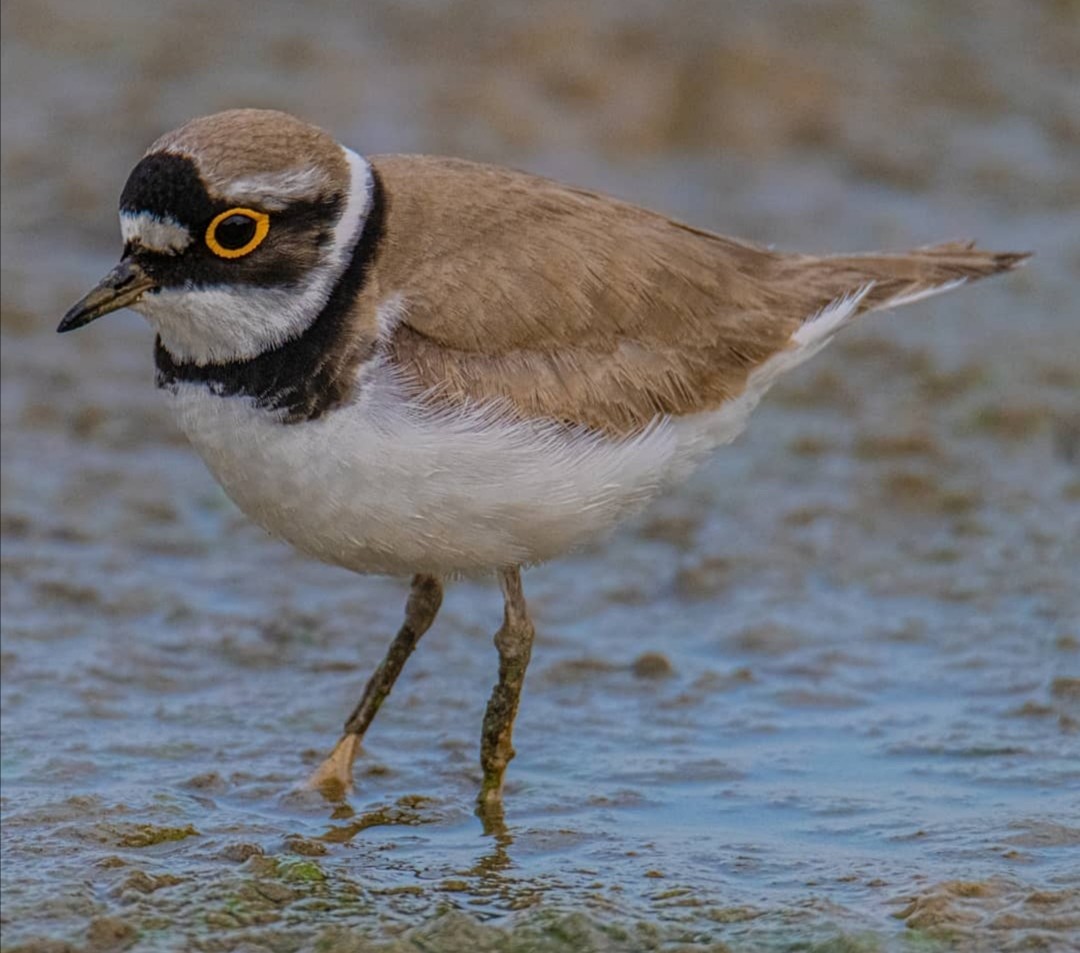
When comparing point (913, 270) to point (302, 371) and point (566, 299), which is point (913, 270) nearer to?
point (566, 299)

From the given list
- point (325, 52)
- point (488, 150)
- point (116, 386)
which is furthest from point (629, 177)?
point (116, 386)

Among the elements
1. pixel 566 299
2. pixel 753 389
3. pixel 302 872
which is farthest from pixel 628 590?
pixel 302 872

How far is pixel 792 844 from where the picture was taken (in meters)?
6.11

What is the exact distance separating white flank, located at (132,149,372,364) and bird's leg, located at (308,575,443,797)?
4.06 ft

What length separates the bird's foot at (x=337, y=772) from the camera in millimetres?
6492

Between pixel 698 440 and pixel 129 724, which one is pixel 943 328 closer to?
pixel 698 440

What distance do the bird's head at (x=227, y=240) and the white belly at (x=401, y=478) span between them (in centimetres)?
22

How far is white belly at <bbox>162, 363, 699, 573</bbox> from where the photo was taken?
566 centimetres

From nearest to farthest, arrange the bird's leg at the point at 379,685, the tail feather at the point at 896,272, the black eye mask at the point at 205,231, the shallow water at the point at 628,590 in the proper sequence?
the black eye mask at the point at 205,231
the shallow water at the point at 628,590
the bird's leg at the point at 379,685
the tail feather at the point at 896,272

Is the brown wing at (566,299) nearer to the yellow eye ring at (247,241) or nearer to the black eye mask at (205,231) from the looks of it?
the black eye mask at (205,231)

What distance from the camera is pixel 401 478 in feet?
18.6

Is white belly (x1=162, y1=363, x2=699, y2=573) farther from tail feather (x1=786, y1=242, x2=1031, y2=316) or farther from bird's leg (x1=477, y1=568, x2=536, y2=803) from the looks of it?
tail feather (x1=786, y1=242, x2=1031, y2=316)

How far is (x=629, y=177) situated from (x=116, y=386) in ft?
11.0

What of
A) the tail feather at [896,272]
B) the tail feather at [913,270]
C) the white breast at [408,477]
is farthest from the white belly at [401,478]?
the tail feather at [913,270]
